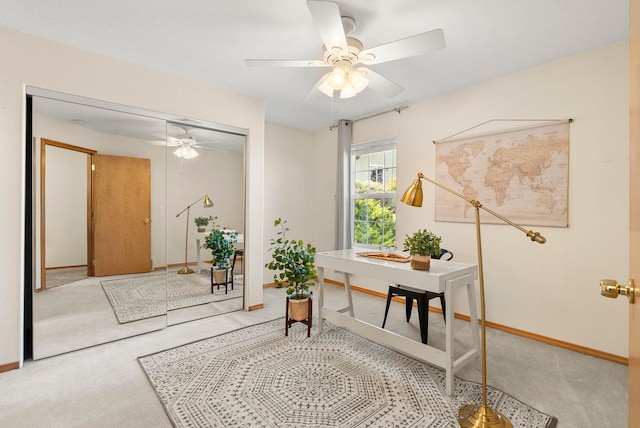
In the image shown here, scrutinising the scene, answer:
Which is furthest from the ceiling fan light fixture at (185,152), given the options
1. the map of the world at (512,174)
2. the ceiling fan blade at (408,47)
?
the map of the world at (512,174)

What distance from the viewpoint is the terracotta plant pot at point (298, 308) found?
2.90 meters

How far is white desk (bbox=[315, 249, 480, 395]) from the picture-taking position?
202cm

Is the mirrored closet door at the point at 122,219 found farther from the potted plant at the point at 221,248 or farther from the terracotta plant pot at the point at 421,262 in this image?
the terracotta plant pot at the point at 421,262

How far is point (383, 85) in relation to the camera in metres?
2.41

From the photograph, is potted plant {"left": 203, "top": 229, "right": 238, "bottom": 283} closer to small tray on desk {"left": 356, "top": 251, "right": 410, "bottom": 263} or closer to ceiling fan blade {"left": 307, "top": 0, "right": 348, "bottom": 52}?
small tray on desk {"left": 356, "top": 251, "right": 410, "bottom": 263}

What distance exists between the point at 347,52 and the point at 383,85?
1.58 ft

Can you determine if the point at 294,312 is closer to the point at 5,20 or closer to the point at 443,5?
the point at 443,5

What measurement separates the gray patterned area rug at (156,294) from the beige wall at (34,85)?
0.66 meters

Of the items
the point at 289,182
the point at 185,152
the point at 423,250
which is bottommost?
the point at 423,250

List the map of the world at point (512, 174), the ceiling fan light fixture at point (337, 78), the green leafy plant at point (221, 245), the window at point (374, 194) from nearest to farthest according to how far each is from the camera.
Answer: the ceiling fan light fixture at point (337, 78) → the map of the world at point (512, 174) → the green leafy plant at point (221, 245) → the window at point (374, 194)

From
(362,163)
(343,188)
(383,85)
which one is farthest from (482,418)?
(362,163)

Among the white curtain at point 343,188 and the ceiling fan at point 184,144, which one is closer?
the ceiling fan at point 184,144

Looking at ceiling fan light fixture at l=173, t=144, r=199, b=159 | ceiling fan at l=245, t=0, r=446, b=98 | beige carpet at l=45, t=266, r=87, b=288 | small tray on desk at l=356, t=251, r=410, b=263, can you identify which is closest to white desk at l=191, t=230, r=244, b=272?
ceiling fan light fixture at l=173, t=144, r=199, b=159

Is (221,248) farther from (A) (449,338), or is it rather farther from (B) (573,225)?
(B) (573,225)
